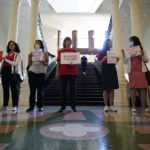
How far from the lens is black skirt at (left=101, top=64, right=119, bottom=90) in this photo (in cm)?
317

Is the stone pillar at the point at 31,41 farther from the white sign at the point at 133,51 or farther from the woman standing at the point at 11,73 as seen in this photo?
the white sign at the point at 133,51

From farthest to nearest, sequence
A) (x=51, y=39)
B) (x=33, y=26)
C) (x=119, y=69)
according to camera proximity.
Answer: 1. (x=51, y=39)
2. (x=33, y=26)
3. (x=119, y=69)

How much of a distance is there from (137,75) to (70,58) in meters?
1.34

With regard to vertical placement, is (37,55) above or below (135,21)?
below

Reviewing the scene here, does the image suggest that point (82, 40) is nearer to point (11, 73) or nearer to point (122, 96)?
point (122, 96)

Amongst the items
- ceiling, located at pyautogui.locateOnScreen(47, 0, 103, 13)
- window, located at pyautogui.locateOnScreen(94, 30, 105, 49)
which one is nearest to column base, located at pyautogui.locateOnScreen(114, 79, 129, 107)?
ceiling, located at pyautogui.locateOnScreen(47, 0, 103, 13)

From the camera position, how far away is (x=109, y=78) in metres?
3.21

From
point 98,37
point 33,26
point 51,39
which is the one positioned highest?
point 98,37

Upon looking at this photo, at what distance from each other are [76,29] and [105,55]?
532 inches

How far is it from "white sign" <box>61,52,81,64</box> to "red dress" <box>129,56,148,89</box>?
1066 millimetres

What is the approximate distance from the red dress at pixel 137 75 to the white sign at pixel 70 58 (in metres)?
1.07

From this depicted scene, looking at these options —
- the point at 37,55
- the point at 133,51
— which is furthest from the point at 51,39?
the point at 133,51

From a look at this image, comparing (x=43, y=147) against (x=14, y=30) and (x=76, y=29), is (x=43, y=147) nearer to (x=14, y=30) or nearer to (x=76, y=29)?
(x=14, y=30)

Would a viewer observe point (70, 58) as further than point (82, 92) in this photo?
No
